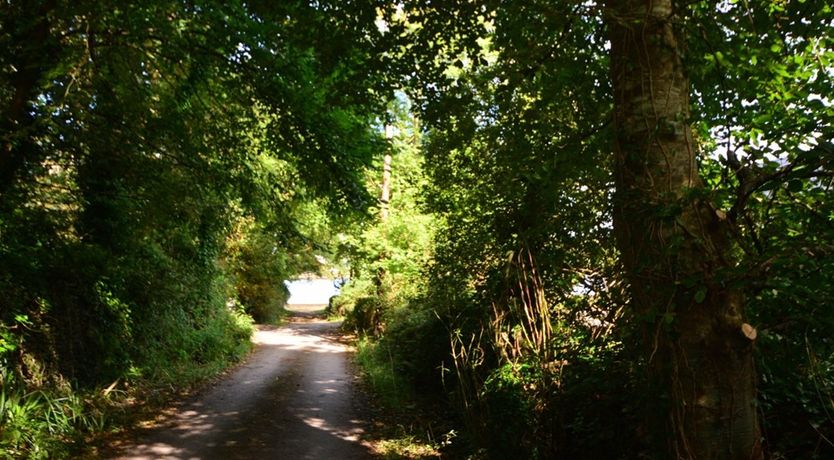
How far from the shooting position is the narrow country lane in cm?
741

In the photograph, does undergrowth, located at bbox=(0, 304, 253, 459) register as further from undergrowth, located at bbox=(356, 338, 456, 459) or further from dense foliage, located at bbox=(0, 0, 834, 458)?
undergrowth, located at bbox=(356, 338, 456, 459)

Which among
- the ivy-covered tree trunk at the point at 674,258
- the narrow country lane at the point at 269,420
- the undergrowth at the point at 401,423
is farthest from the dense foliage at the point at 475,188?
the narrow country lane at the point at 269,420

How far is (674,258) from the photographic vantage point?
2.86m

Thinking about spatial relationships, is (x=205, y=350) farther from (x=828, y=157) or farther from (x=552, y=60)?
(x=828, y=157)

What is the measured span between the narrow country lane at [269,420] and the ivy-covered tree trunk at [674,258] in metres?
5.68

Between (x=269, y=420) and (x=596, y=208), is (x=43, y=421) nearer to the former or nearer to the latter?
(x=269, y=420)

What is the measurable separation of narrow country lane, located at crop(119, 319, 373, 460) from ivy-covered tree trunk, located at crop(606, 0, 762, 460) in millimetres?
5682

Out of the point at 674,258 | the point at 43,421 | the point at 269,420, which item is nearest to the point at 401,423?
the point at 269,420

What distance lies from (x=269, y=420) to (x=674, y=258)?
27.0 feet

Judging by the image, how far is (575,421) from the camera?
16.4 feet

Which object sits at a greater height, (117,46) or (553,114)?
(117,46)

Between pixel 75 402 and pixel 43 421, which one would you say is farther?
pixel 75 402

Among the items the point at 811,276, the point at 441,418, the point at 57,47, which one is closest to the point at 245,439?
the point at 441,418

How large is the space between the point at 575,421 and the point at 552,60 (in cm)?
344
